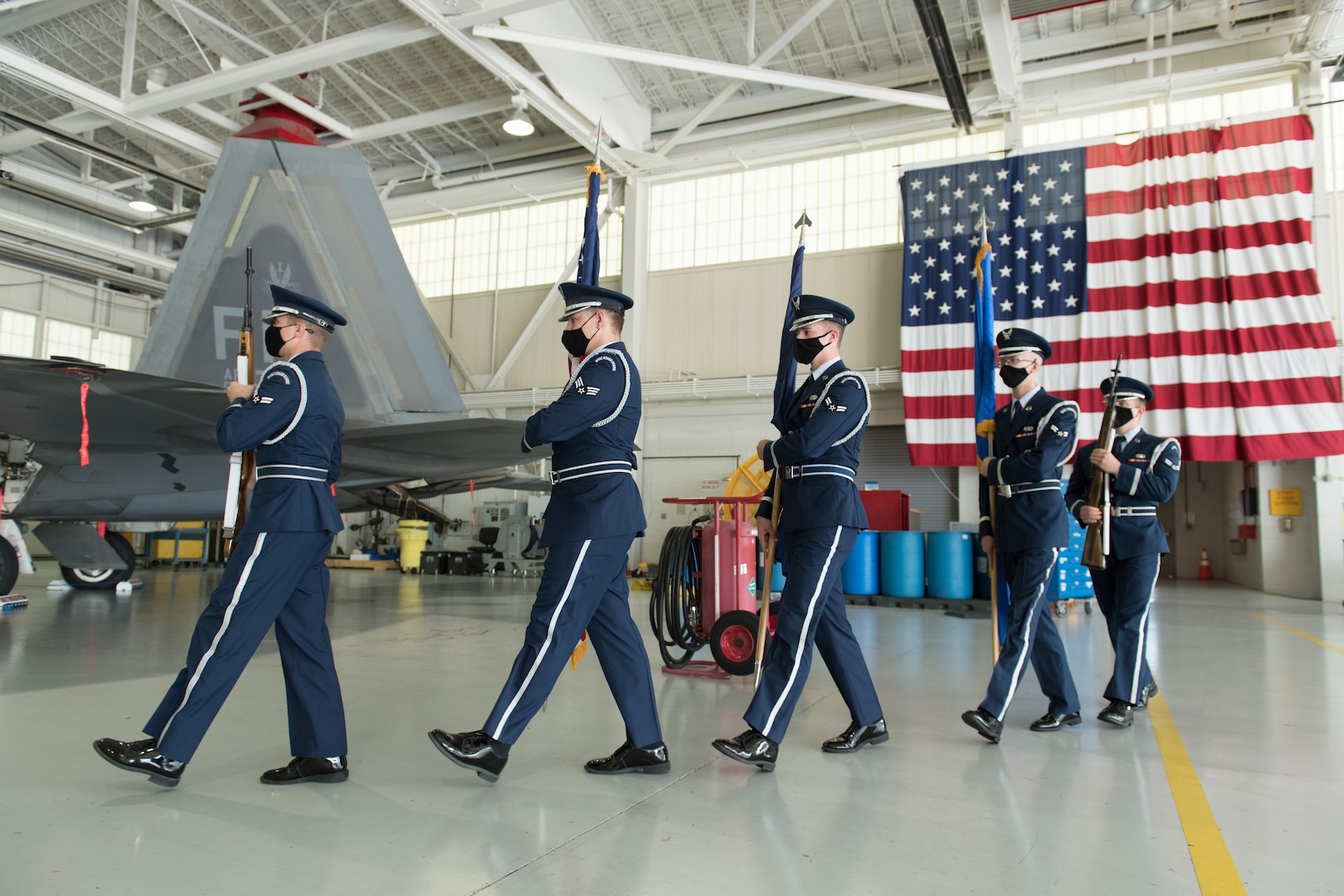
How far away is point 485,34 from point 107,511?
8000 mm

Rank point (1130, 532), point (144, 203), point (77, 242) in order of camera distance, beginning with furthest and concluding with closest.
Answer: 1. point (77, 242)
2. point (144, 203)
3. point (1130, 532)

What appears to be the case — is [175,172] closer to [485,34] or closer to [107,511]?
[485,34]

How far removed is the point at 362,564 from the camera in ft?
58.3

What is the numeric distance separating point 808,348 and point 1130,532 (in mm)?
2065

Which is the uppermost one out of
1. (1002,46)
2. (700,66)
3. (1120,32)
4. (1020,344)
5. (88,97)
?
(1120,32)

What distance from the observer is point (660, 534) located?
16.9 meters

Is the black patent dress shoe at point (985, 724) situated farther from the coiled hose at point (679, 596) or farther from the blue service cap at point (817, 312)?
the coiled hose at point (679, 596)

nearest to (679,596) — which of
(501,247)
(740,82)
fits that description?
(740,82)

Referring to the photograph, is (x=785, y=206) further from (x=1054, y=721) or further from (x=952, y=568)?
(x=1054, y=721)

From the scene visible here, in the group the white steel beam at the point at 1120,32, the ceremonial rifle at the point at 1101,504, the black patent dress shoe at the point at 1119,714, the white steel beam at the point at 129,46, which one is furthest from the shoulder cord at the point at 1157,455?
the white steel beam at the point at 129,46

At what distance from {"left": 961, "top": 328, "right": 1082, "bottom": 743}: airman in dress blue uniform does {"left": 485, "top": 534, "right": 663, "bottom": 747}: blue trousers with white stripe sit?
151 cm

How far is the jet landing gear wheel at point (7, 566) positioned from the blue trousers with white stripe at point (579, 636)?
8268 mm

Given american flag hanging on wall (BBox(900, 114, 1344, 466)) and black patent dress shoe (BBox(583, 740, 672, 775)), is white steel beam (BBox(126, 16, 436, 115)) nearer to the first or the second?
american flag hanging on wall (BBox(900, 114, 1344, 466))

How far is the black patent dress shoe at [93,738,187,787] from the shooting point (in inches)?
103
